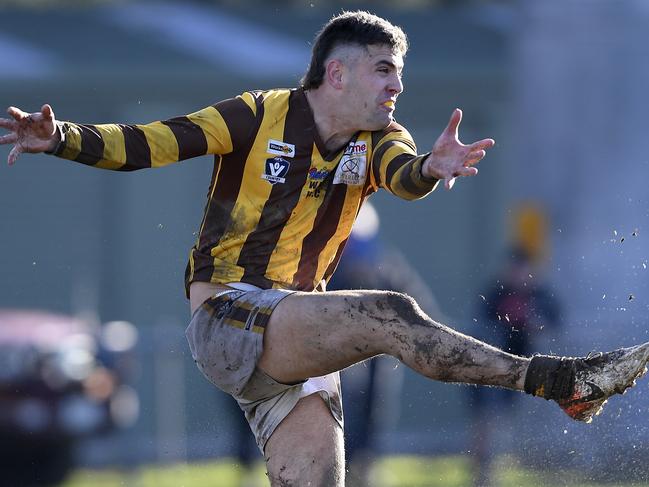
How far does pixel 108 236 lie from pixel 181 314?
10.7 feet

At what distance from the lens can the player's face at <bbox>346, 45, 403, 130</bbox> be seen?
6.13 metres

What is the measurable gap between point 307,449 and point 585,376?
1.24 meters

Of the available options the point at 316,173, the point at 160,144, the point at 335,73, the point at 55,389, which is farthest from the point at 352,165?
the point at 55,389

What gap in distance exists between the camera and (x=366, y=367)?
980cm

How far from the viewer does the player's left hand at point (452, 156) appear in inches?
219

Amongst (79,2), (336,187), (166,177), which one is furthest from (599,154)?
(79,2)

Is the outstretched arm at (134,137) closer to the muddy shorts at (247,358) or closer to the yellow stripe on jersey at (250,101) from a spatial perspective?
the yellow stripe on jersey at (250,101)

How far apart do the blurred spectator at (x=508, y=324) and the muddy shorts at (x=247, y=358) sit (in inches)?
105

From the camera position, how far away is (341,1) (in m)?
22.6

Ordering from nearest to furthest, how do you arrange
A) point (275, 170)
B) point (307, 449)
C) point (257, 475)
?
point (307, 449)
point (275, 170)
point (257, 475)

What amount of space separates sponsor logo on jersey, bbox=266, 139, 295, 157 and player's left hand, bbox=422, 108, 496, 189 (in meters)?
0.71

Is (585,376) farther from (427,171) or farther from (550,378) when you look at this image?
(427,171)

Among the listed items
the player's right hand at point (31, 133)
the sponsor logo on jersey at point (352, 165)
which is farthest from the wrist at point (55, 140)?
the sponsor logo on jersey at point (352, 165)

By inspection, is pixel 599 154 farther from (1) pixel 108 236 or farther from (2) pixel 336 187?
(2) pixel 336 187
